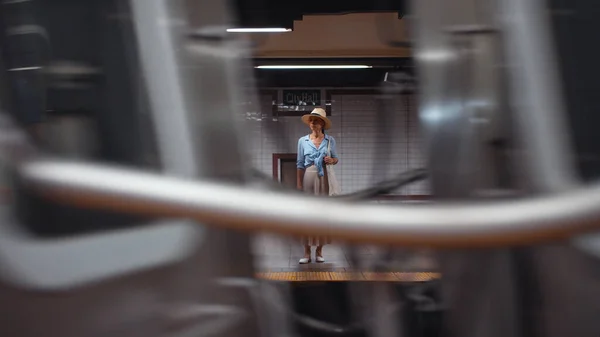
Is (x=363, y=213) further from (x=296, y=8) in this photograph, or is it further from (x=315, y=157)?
(x=315, y=157)

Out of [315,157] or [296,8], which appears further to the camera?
[315,157]

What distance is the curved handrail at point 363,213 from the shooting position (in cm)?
55

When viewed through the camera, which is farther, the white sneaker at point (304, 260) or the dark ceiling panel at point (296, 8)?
the white sneaker at point (304, 260)

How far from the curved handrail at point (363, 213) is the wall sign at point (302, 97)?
21.9ft

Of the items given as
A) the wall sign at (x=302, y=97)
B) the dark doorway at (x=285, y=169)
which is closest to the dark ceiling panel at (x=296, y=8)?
the dark doorway at (x=285, y=169)

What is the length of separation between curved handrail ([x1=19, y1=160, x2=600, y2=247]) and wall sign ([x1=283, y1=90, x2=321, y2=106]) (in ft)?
21.9

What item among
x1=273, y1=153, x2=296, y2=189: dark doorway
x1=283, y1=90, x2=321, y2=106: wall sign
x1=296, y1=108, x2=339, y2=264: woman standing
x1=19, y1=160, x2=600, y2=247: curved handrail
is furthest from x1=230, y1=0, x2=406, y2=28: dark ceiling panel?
x1=283, y1=90, x2=321, y2=106: wall sign

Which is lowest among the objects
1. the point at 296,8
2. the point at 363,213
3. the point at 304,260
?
the point at 304,260

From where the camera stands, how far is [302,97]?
25.0 ft

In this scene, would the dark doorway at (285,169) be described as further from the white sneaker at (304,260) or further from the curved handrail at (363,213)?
the curved handrail at (363,213)

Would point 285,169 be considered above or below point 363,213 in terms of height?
below

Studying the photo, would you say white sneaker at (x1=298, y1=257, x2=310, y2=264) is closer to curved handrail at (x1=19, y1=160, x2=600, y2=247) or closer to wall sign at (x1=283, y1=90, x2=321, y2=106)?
curved handrail at (x1=19, y1=160, x2=600, y2=247)

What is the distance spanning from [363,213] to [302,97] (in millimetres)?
7141

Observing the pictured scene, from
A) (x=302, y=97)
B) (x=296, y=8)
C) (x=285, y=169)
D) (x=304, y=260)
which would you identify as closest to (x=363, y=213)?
(x=296, y=8)
